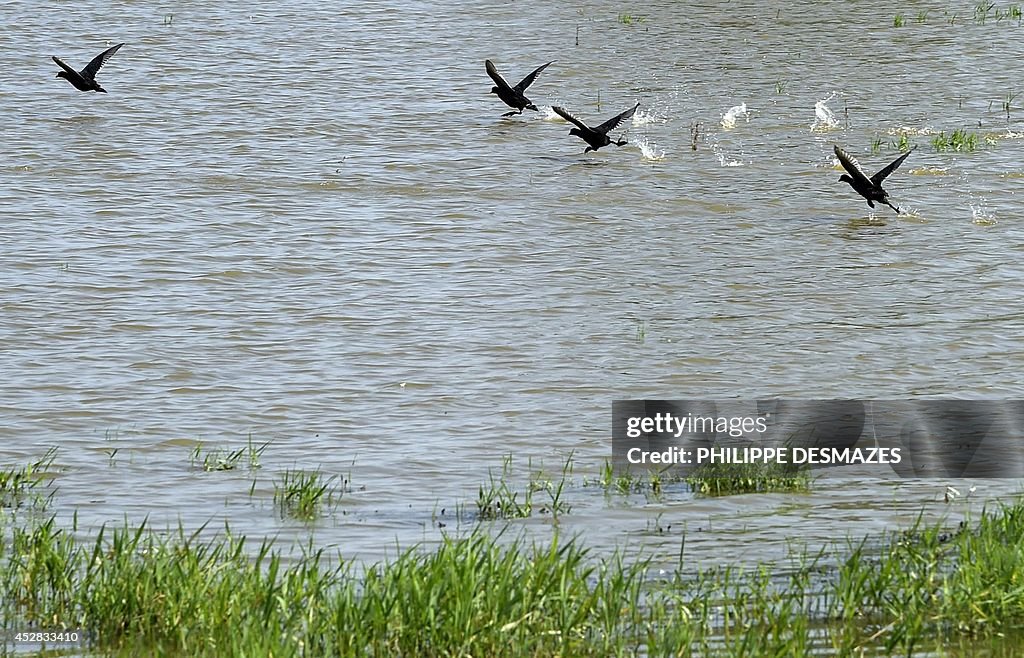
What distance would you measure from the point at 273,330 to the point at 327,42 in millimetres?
14488

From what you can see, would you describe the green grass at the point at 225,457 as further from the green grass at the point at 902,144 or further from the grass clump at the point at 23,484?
the green grass at the point at 902,144

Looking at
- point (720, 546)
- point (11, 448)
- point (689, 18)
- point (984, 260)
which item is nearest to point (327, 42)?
point (689, 18)

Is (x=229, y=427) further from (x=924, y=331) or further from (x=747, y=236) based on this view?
(x=747, y=236)

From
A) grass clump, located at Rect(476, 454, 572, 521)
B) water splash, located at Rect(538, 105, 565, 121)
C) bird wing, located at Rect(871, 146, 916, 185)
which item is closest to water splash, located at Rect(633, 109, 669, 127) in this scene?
water splash, located at Rect(538, 105, 565, 121)

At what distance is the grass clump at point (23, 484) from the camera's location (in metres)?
7.05

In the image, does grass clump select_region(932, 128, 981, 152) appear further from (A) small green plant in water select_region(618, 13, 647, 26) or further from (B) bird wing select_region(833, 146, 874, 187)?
(A) small green plant in water select_region(618, 13, 647, 26)

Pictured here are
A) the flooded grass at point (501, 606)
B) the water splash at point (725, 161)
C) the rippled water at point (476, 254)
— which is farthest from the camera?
the water splash at point (725, 161)

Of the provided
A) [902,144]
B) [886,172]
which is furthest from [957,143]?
[886,172]

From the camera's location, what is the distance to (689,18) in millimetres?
25391

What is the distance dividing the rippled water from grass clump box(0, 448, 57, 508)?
0.47ft

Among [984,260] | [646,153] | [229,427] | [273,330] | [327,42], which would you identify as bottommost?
[229,427]

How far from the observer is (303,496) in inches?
276

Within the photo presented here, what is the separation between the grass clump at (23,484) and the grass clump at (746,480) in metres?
3.10

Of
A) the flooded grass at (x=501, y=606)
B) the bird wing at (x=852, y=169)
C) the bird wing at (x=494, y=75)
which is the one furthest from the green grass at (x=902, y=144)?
the flooded grass at (x=501, y=606)
